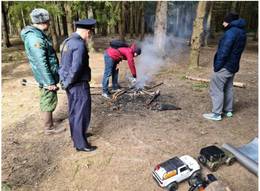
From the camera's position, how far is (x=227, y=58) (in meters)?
5.35

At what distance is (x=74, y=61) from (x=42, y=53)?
79 cm

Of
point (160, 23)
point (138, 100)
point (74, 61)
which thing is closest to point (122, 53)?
point (138, 100)

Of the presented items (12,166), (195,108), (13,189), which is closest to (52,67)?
(12,166)

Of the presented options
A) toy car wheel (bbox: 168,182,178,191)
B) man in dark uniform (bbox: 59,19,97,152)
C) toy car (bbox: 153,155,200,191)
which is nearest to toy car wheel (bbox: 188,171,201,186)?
toy car (bbox: 153,155,200,191)

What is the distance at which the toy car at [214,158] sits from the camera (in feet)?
13.5

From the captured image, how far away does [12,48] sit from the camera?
16.6 m

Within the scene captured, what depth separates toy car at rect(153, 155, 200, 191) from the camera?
148 inches

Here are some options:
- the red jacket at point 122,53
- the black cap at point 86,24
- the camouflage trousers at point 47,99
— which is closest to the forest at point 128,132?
the camouflage trousers at point 47,99

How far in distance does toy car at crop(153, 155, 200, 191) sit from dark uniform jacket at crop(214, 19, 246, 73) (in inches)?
86.8

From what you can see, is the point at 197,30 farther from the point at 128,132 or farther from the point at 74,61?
the point at 74,61

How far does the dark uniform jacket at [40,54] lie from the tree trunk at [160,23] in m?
7.67

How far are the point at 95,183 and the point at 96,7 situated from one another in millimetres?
11098

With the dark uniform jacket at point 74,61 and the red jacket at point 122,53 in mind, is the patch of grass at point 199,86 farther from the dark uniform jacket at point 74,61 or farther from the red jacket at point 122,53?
the dark uniform jacket at point 74,61

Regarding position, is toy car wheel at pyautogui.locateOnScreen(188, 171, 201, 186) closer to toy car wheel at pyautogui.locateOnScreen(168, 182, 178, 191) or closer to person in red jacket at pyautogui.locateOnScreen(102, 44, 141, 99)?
toy car wheel at pyautogui.locateOnScreen(168, 182, 178, 191)
